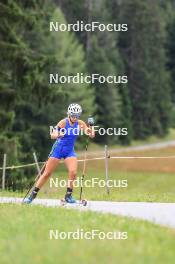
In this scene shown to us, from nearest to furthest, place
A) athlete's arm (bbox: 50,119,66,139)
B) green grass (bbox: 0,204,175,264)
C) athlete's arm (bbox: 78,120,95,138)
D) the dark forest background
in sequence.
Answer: green grass (bbox: 0,204,175,264), athlete's arm (bbox: 50,119,66,139), athlete's arm (bbox: 78,120,95,138), the dark forest background

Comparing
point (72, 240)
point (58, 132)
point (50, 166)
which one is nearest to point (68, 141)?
point (58, 132)

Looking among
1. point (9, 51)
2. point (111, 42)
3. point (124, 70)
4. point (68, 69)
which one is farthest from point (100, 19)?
point (9, 51)

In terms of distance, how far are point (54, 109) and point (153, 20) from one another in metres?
36.9

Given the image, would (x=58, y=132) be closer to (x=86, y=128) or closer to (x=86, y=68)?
(x=86, y=128)

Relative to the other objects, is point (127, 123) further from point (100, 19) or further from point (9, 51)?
point (9, 51)

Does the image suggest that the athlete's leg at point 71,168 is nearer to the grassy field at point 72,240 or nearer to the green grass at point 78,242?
the grassy field at point 72,240

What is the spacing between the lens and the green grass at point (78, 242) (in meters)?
8.19

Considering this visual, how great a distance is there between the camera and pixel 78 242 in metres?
9.19

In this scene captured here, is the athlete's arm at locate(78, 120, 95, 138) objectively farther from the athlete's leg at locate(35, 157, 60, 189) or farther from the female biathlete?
the athlete's leg at locate(35, 157, 60, 189)

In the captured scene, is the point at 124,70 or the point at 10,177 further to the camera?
the point at 124,70

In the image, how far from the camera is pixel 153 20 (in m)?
92.8

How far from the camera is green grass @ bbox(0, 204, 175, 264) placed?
8.19 meters

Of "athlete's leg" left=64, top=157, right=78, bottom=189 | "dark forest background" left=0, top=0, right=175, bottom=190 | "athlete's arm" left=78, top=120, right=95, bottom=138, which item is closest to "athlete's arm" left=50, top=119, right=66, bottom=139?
"athlete's arm" left=78, top=120, right=95, bottom=138

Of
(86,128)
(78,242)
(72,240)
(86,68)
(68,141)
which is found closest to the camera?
(78,242)
